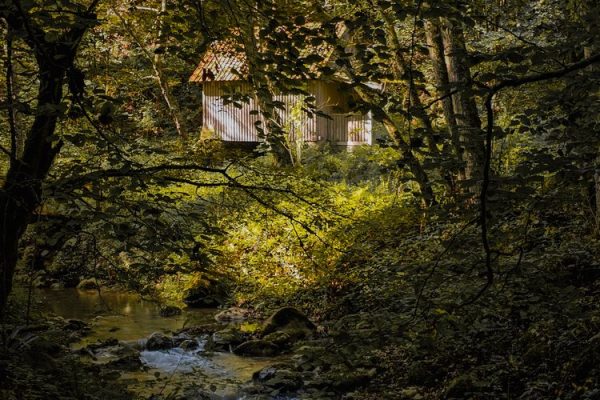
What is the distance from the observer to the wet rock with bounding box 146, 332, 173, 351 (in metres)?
10.8

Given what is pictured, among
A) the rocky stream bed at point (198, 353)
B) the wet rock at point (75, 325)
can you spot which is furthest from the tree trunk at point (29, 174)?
the wet rock at point (75, 325)

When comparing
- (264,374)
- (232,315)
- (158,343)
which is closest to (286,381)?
(264,374)

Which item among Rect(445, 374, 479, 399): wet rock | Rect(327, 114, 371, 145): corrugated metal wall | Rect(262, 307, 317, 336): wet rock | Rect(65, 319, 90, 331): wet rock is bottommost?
Rect(65, 319, 90, 331): wet rock

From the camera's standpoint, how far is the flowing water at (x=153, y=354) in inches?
323

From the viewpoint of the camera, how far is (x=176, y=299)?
44.5 ft

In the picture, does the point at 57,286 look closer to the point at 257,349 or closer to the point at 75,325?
the point at 75,325

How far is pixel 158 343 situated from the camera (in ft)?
35.6

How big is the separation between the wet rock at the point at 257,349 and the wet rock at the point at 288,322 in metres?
0.59

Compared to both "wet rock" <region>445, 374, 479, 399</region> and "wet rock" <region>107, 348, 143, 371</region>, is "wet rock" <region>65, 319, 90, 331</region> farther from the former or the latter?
"wet rock" <region>445, 374, 479, 399</region>

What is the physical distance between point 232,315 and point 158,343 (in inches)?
95.1

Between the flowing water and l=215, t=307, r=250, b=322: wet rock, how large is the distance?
23 centimetres

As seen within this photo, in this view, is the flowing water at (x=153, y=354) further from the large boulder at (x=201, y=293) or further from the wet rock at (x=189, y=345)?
the large boulder at (x=201, y=293)

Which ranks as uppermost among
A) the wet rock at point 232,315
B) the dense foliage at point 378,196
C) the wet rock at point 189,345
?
the dense foliage at point 378,196

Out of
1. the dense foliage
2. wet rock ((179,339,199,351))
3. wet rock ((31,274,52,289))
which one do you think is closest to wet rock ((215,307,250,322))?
the dense foliage
